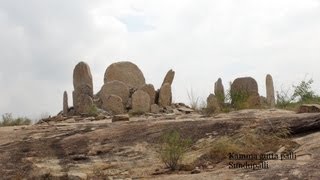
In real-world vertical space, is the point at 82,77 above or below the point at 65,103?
above

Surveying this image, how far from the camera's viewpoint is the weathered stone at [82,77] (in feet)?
66.2

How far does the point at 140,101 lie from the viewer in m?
19.5

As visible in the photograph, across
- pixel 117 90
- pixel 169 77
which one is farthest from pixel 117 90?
pixel 169 77

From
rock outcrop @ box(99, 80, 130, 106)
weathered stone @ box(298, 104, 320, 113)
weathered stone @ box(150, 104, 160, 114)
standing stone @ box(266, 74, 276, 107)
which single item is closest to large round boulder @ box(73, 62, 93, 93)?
rock outcrop @ box(99, 80, 130, 106)

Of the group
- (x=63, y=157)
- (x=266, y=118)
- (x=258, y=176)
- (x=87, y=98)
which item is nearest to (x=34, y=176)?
(x=63, y=157)

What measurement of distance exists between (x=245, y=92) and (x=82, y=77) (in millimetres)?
7217

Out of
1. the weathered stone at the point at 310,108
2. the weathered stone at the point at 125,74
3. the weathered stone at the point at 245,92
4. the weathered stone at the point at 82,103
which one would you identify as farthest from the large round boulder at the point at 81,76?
the weathered stone at the point at 310,108

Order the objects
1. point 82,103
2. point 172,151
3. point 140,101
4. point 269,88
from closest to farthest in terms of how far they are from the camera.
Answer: point 172,151 → point 82,103 → point 140,101 → point 269,88

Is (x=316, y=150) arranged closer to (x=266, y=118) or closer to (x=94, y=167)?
(x=266, y=118)

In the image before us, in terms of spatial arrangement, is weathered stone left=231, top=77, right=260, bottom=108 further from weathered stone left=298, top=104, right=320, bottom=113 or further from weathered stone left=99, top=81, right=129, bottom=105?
weathered stone left=298, top=104, right=320, bottom=113

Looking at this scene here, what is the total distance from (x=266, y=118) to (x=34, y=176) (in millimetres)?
3858

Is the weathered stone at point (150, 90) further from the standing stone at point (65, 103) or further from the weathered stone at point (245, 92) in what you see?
the weathered stone at point (245, 92)

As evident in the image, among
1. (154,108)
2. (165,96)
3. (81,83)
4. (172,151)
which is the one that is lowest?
(172,151)

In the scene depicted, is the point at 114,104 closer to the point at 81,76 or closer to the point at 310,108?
the point at 81,76
